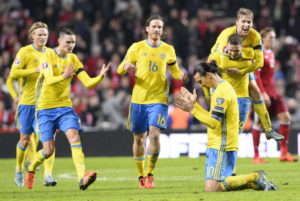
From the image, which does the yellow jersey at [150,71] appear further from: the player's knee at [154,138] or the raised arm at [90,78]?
the raised arm at [90,78]

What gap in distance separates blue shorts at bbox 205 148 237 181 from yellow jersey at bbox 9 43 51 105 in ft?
13.2

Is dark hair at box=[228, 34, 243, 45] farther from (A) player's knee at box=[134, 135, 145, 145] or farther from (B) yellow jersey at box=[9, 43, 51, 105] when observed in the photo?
(B) yellow jersey at box=[9, 43, 51, 105]

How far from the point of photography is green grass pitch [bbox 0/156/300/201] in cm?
872

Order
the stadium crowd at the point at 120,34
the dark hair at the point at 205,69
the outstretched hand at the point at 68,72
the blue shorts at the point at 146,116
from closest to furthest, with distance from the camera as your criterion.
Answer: the dark hair at the point at 205,69, the outstretched hand at the point at 68,72, the blue shorts at the point at 146,116, the stadium crowd at the point at 120,34

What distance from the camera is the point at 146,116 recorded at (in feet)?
35.9

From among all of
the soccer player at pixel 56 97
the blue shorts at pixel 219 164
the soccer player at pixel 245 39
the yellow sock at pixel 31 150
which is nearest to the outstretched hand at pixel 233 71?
the soccer player at pixel 245 39

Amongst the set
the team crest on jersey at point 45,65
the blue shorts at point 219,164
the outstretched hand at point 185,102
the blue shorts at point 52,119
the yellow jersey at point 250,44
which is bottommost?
the blue shorts at point 219,164

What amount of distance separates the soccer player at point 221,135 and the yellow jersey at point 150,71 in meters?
1.90

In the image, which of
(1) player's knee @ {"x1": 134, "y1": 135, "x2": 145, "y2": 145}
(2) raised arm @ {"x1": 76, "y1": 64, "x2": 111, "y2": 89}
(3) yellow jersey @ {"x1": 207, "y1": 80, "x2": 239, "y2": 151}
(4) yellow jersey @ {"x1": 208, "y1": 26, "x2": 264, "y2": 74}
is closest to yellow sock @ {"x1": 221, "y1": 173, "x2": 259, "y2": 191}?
(3) yellow jersey @ {"x1": 207, "y1": 80, "x2": 239, "y2": 151}

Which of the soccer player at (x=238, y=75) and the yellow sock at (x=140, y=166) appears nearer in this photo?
the soccer player at (x=238, y=75)

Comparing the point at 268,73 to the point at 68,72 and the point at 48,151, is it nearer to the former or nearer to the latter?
the point at 48,151

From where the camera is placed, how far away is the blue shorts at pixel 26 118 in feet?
39.4

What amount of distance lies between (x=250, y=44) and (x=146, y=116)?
1.98m

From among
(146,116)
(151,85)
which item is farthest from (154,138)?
(151,85)
